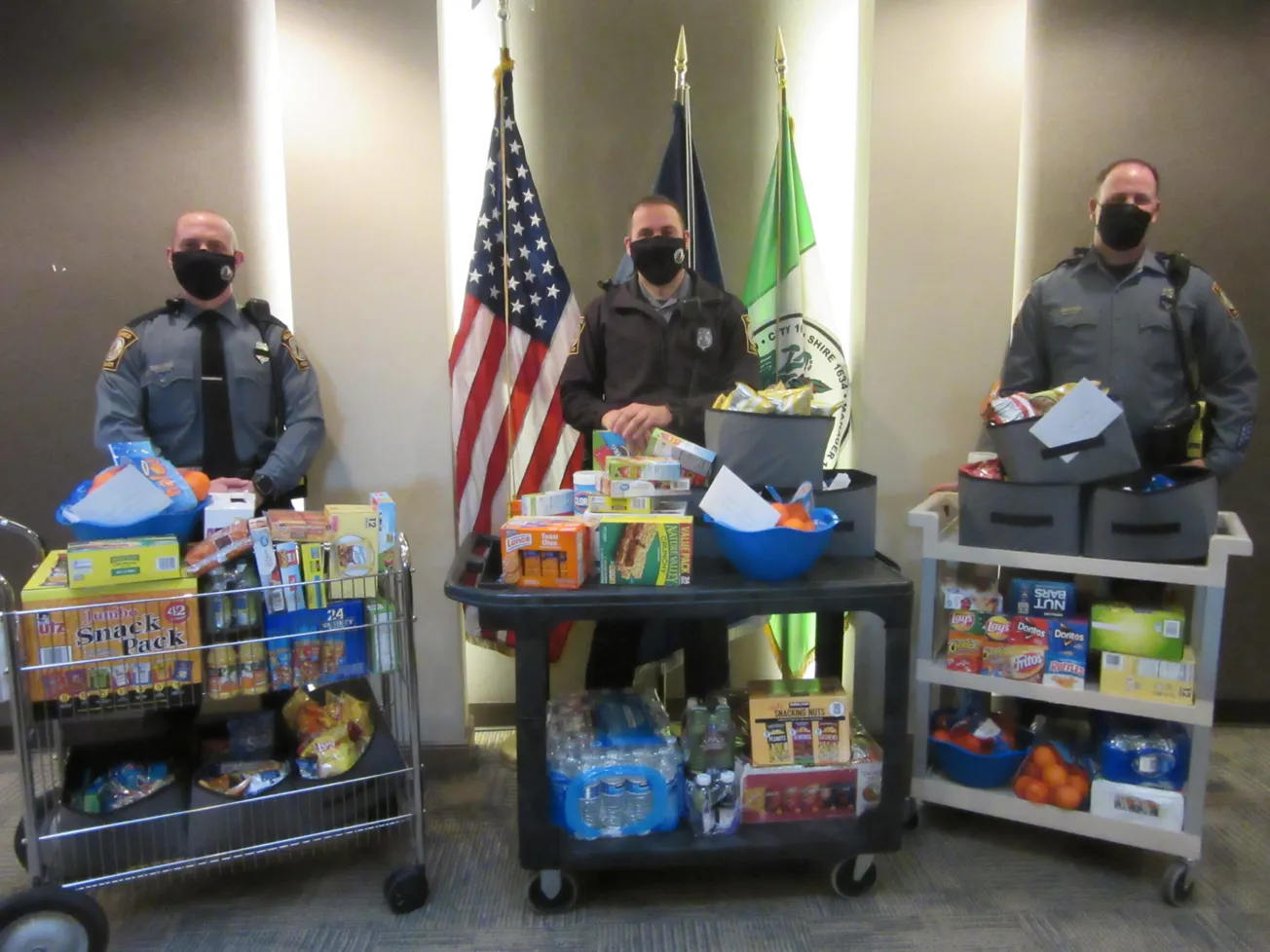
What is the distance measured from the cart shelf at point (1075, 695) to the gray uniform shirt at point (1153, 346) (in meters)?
0.70

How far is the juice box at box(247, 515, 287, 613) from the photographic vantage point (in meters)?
1.82

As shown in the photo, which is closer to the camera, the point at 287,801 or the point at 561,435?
the point at 287,801

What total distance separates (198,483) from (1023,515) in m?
2.02

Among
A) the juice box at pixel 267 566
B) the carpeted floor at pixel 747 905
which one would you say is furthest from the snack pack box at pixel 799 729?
the juice box at pixel 267 566

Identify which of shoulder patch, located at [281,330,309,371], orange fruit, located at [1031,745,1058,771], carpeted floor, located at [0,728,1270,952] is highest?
shoulder patch, located at [281,330,309,371]

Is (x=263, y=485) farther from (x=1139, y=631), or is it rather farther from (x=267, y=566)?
(x=1139, y=631)

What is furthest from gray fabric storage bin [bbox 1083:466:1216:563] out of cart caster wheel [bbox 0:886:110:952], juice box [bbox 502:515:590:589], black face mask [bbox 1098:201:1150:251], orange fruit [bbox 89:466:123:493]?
cart caster wheel [bbox 0:886:110:952]

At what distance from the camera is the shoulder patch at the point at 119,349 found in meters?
2.31

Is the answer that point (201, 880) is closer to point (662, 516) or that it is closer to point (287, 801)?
point (287, 801)

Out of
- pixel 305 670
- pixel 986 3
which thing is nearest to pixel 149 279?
pixel 305 670

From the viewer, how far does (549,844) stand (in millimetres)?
1910

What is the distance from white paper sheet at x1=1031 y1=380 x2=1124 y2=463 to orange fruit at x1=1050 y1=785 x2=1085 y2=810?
838 millimetres

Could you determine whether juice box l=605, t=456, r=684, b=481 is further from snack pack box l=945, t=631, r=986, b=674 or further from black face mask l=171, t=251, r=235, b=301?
black face mask l=171, t=251, r=235, b=301

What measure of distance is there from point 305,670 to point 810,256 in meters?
1.98
